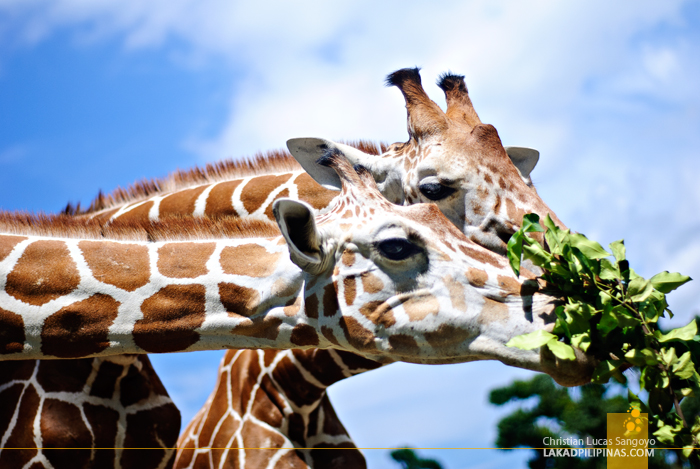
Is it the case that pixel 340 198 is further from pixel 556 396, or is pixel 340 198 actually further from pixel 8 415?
pixel 556 396

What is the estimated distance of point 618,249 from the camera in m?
3.34

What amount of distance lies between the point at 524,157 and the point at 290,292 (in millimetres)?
3112

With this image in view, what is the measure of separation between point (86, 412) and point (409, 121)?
10.2ft

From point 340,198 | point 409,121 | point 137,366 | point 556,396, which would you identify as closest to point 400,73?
point 409,121

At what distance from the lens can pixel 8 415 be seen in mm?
4238

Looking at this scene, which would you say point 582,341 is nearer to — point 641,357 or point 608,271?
point 641,357

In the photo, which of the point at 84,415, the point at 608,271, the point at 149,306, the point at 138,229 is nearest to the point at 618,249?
the point at 608,271

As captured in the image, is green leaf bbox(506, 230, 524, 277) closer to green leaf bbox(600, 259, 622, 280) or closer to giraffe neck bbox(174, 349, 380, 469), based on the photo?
green leaf bbox(600, 259, 622, 280)

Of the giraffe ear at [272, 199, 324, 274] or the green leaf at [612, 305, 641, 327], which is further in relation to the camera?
the giraffe ear at [272, 199, 324, 274]

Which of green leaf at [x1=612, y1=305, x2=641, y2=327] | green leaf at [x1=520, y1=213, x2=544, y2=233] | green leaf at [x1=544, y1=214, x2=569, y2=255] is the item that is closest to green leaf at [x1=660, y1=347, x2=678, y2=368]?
green leaf at [x1=612, y1=305, x2=641, y2=327]

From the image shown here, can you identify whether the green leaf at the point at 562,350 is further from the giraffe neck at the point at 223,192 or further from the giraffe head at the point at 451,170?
the giraffe neck at the point at 223,192

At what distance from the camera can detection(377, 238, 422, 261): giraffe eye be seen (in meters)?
3.50

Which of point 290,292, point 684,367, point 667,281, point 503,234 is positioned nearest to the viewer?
point 684,367

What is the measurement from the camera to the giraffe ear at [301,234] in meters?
3.42
